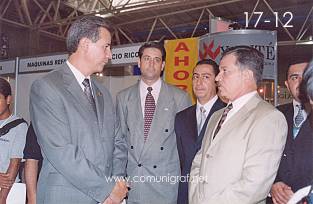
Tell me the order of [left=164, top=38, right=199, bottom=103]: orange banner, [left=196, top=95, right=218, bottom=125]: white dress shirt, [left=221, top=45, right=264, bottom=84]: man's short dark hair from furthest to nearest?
[left=164, top=38, right=199, bottom=103]: orange banner, [left=196, top=95, right=218, bottom=125]: white dress shirt, [left=221, top=45, right=264, bottom=84]: man's short dark hair

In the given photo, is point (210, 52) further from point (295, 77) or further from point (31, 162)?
point (31, 162)

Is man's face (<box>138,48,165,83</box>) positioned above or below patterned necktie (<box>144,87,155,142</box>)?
above

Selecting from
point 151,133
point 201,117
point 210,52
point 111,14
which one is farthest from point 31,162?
point 111,14

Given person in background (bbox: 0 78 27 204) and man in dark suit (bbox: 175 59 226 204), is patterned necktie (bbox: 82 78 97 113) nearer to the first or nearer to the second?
man in dark suit (bbox: 175 59 226 204)

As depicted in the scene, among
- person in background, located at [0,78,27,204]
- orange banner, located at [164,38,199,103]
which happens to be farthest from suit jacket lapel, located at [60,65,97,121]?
orange banner, located at [164,38,199,103]

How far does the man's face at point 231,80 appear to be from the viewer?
1913 mm

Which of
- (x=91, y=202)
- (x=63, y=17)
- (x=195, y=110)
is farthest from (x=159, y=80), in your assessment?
(x=63, y=17)

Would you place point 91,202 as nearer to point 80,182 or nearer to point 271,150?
point 80,182

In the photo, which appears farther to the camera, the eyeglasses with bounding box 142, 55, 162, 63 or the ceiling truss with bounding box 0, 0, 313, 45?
the ceiling truss with bounding box 0, 0, 313, 45

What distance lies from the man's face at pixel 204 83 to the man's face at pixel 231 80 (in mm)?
586

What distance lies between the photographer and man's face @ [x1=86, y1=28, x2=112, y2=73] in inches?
74.9

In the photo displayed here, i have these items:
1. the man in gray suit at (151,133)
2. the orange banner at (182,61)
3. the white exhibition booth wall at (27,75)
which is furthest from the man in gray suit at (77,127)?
the white exhibition booth wall at (27,75)

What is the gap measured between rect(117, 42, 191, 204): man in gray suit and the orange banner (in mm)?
929

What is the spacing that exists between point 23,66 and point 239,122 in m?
3.70
